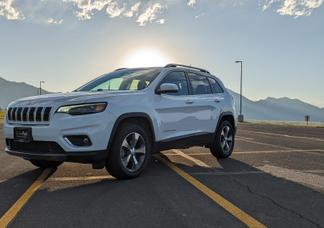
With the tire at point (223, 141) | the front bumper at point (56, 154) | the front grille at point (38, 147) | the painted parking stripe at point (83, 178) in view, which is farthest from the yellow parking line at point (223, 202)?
the front grille at point (38, 147)

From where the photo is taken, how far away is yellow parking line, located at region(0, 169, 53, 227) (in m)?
4.11

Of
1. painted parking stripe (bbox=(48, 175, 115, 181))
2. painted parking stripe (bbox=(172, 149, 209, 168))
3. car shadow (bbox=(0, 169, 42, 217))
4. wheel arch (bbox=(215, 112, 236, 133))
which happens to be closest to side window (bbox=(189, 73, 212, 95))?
wheel arch (bbox=(215, 112, 236, 133))

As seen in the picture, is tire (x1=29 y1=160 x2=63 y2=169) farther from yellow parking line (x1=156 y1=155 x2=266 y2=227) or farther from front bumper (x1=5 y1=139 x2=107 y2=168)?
yellow parking line (x1=156 y1=155 x2=266 y2=227)

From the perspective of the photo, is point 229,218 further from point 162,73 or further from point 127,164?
point 162,73

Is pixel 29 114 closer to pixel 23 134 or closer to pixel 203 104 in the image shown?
pixel 23 134

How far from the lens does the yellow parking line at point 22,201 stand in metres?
4.11

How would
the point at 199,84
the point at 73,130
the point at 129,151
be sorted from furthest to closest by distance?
the point at 199,84, the point at 129,151, the point at 73,130

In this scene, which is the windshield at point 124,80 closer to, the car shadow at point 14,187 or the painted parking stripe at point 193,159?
the car shadow at point 14,187

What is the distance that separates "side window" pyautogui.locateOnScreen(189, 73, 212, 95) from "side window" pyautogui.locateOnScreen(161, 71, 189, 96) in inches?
8.9

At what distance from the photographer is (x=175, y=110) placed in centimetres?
708

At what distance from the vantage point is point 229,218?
4.21 metres

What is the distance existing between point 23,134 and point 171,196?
2.32 metres

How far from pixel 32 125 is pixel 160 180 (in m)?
1.97

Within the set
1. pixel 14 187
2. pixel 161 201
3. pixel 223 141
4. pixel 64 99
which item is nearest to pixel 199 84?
pixel 223 141
